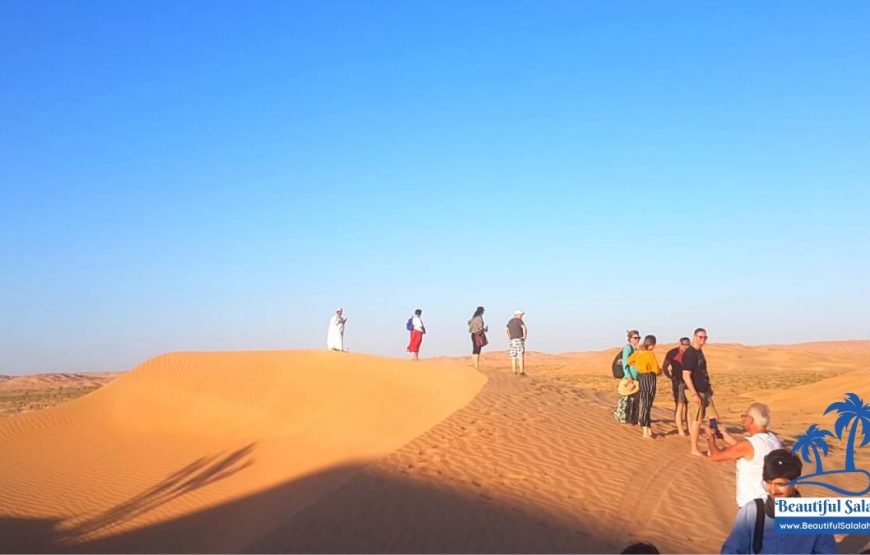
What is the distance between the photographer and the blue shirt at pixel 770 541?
4.52 m

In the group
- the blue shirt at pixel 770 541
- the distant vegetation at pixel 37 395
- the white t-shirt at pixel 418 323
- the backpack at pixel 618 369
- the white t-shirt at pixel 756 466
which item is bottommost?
the distant vegetation at pixel 37 395

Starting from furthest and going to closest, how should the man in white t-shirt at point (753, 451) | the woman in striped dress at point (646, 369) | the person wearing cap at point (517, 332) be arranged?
1. the person wearing cap at point (517, 332)
2. the woman in striped dress at point (646, 369)
3. the man in white t-shirt at point (753, 451)

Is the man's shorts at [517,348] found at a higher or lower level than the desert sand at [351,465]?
higher

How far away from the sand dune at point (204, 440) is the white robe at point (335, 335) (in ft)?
2.21

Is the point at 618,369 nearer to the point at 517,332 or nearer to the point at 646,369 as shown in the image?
the point at 646,369

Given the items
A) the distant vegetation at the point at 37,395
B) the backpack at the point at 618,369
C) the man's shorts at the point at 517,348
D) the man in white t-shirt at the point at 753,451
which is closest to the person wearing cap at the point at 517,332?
the man's shorts at the point at 517,348

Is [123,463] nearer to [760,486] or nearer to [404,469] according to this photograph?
[404,469]

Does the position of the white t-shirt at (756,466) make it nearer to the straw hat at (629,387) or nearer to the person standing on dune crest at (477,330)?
the straw hat at (629,387)

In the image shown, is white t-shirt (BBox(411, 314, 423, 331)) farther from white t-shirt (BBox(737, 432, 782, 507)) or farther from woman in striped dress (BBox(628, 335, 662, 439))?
white t-shirt (BBox(737, 432, 782, 507))

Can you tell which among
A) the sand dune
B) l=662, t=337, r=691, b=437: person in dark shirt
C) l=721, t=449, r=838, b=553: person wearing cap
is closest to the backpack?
l=662, t=337, r=691, b=437: person in dark shirt

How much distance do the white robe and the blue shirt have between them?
1856 cm

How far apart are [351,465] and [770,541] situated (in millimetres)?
8259

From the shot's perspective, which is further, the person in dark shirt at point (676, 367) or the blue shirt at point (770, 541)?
the person in dark shirt at point (676, 367)

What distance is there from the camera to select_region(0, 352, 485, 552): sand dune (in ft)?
41.4
